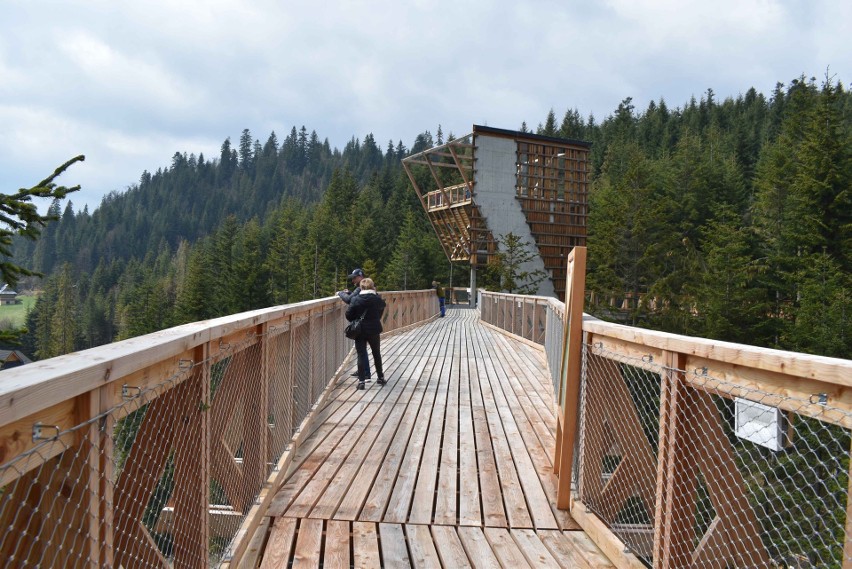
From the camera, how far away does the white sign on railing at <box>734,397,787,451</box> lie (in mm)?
1940

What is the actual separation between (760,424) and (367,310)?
19.1 feet

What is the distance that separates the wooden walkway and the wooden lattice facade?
24635 millimetres

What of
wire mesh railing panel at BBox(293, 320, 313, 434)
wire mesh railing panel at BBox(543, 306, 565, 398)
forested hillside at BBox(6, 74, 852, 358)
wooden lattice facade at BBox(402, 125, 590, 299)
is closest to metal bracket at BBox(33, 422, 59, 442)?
wire mesh railing panel at BBox(293, 320, 313, 434)

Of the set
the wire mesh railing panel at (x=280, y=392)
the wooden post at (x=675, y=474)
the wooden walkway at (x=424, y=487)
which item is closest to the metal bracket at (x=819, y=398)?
the wooden post at (x=675, y=474)

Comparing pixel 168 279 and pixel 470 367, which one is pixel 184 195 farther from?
pixel 470 367

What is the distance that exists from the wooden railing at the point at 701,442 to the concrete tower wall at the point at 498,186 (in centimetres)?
2808

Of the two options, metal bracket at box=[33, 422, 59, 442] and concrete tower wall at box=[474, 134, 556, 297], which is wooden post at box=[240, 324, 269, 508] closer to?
metal bracket at box=[33, 422, 59, 442]

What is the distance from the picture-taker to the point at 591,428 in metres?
3.92

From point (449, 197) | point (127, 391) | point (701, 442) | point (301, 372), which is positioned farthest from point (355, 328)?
point (449, 197)

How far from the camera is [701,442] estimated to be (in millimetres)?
2570

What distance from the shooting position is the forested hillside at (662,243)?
29.3 m

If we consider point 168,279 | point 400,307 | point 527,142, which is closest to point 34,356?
point 168,279

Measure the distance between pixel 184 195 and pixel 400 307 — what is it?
181 meters

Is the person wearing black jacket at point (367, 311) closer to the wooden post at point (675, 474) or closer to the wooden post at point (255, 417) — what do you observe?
the wooden post at point (255, 417)
